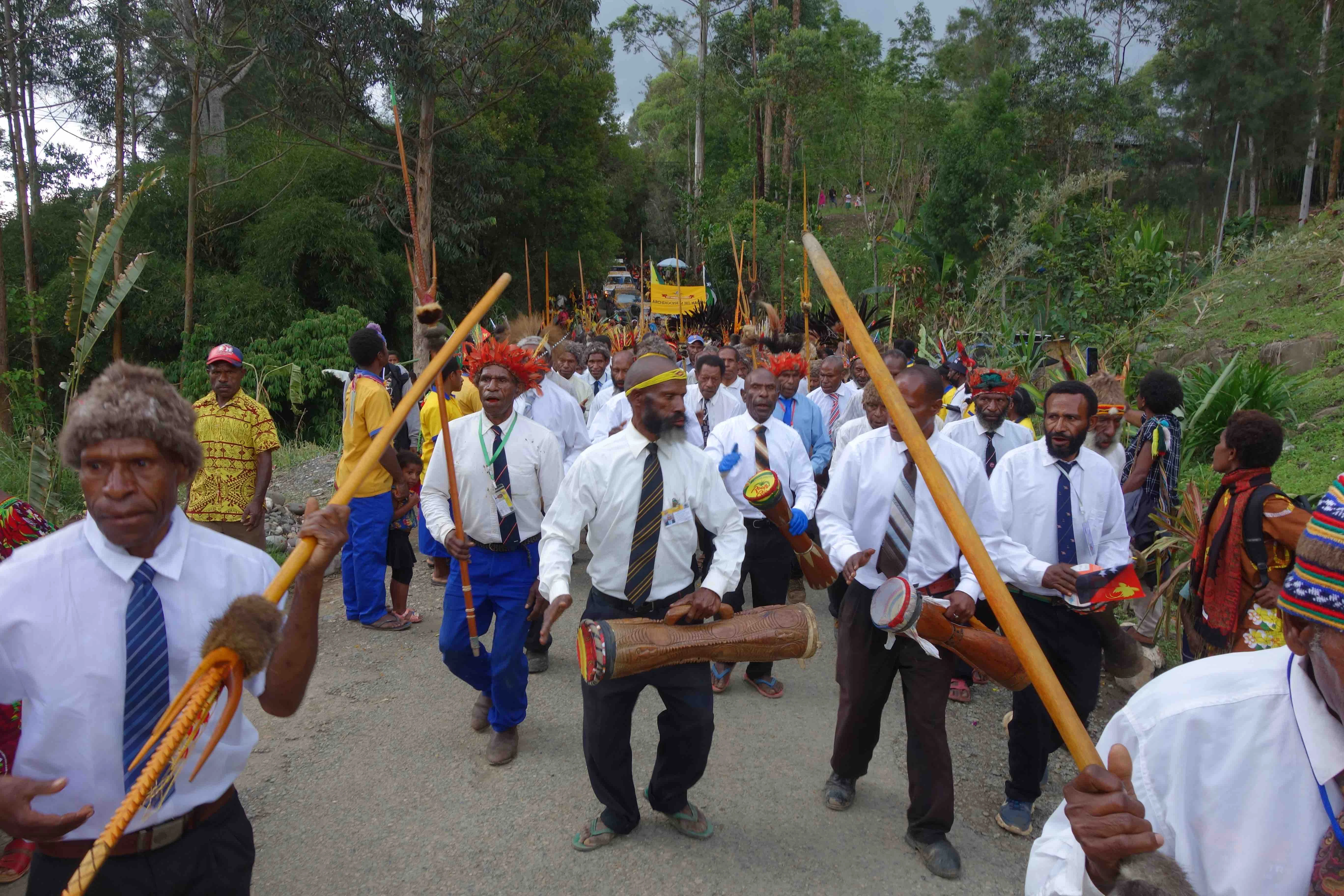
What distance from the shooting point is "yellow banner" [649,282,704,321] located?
55.8 feet

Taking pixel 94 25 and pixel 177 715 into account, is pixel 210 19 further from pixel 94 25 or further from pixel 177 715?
pixel 177 715

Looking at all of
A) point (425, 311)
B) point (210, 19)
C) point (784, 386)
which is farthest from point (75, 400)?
point (210, 19)

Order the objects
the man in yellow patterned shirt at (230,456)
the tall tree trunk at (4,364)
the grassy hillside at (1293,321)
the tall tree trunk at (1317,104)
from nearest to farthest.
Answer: the man in yellow patterned shirt at (230,456), the grassy hillside at (1293,321), the tall tree trunk at (4,364), the tall tree trunk at (1317,104)

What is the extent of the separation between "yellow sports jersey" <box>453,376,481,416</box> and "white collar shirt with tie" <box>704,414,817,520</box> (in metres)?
2.02

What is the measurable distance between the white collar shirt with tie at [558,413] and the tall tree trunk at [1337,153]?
29769 millimetres

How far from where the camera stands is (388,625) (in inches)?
269

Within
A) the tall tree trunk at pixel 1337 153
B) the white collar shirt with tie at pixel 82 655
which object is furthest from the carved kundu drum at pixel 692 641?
the tall tree trunk at pixel 1337 153

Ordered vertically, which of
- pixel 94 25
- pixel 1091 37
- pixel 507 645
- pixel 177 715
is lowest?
pixel 507 645

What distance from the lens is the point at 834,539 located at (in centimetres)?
402

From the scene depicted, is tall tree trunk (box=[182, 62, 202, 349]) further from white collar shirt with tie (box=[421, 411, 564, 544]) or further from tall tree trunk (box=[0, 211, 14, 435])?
white collar shirt with tie (box=[421, 411, 564, 544])

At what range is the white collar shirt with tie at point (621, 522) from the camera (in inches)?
153

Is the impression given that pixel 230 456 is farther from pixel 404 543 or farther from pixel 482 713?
pixel 482 713

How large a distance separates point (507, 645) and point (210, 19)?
18609 mm

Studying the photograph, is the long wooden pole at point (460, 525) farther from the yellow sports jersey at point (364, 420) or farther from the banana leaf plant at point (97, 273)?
the banana leaf plant at point (97, 273)
